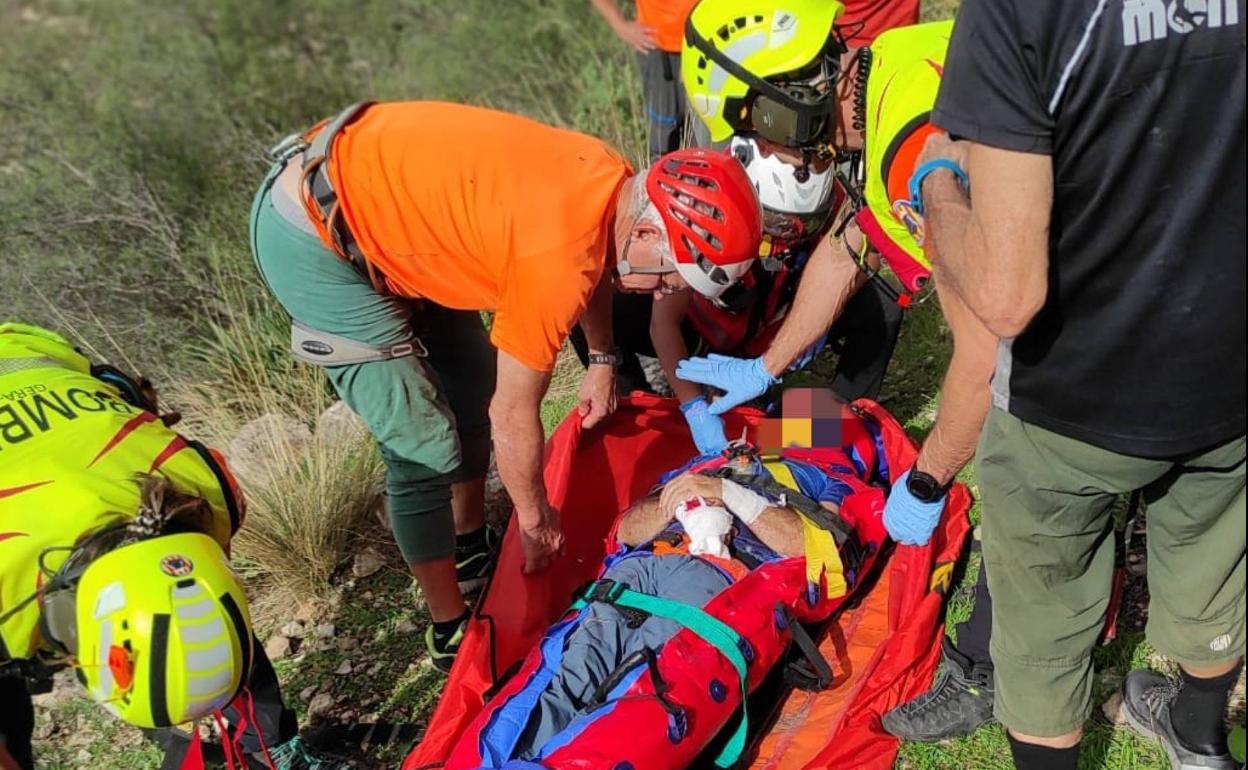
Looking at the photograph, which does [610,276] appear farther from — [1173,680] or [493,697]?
[1173,680]

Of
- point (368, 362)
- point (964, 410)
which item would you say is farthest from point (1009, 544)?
point (368, 362)

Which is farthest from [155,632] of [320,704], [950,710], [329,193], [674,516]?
[950,710]

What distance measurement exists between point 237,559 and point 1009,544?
307cm

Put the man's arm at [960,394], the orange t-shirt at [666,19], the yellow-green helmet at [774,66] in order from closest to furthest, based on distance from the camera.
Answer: the man's arm at [960,394] < the yellow-green helmet at [774,66] < the orange t-shirt at [666,19]

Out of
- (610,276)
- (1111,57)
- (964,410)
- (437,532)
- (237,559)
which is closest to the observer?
(1111,57)

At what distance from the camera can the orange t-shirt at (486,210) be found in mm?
2557

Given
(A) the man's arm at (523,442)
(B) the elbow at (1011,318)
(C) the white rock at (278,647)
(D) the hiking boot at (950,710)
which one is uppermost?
(B) the elbow at (1011,318)

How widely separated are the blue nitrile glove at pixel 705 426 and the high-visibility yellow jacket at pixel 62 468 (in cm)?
182

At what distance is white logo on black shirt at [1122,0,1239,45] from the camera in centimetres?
159

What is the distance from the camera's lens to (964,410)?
2.56 metres

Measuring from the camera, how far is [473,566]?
392 cm

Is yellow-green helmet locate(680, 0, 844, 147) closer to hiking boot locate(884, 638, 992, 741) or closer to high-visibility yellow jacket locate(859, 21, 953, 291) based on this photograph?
high-visibility yellow jacket locate(859, 21, 953, 291)

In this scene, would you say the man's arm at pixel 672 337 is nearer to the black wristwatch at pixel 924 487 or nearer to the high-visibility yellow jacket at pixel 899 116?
the high-visibility yellow jacket at pixel 899 116

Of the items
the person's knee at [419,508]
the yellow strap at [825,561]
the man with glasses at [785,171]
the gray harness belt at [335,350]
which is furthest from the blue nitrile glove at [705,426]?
the gray harness belt at [335,350]
